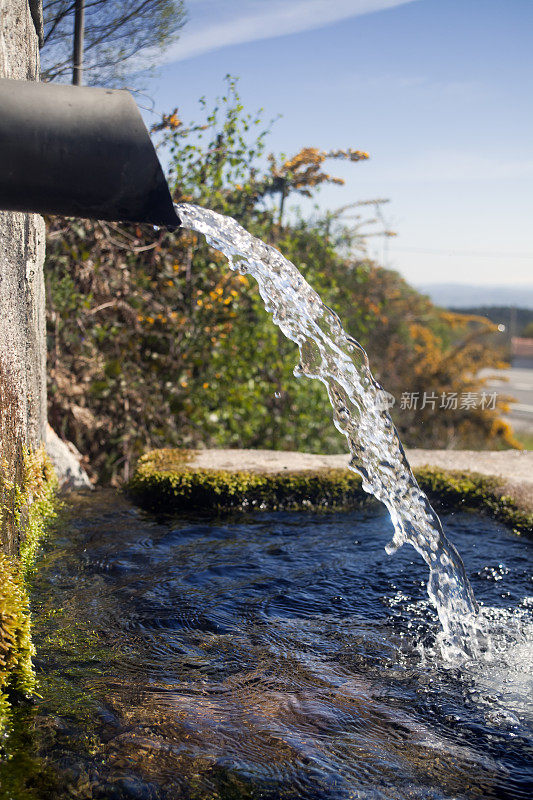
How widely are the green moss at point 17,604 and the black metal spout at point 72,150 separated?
1.20m

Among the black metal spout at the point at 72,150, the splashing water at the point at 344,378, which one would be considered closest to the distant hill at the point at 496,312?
the splashing water at the point at 344,378

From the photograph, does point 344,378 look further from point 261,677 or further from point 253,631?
point 261,677

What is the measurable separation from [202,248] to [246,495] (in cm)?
244

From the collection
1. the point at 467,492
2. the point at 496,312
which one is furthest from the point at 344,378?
the point at 496,312

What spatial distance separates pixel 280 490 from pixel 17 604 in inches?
103

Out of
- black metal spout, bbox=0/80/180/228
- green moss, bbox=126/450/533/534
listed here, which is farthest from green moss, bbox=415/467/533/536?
black metal spout, bbox=0/80/180/228

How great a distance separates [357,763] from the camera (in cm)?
194

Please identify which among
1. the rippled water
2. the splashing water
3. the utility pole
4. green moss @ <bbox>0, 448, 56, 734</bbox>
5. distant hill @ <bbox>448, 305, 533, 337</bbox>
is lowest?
the rippled water

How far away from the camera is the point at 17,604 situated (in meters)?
2.14

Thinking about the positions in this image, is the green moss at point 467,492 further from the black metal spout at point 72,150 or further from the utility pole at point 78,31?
the utility pole at point 78,31

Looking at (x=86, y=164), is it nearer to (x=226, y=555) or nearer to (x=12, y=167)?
(x=12, y=167)

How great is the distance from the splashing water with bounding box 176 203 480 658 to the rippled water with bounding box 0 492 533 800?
293mm

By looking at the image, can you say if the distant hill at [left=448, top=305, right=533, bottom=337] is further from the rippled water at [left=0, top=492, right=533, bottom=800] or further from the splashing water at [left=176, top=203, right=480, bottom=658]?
the rippled water at [left=0, top=492, right=533, bottom=800]

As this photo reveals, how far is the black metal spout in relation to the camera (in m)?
1.68
